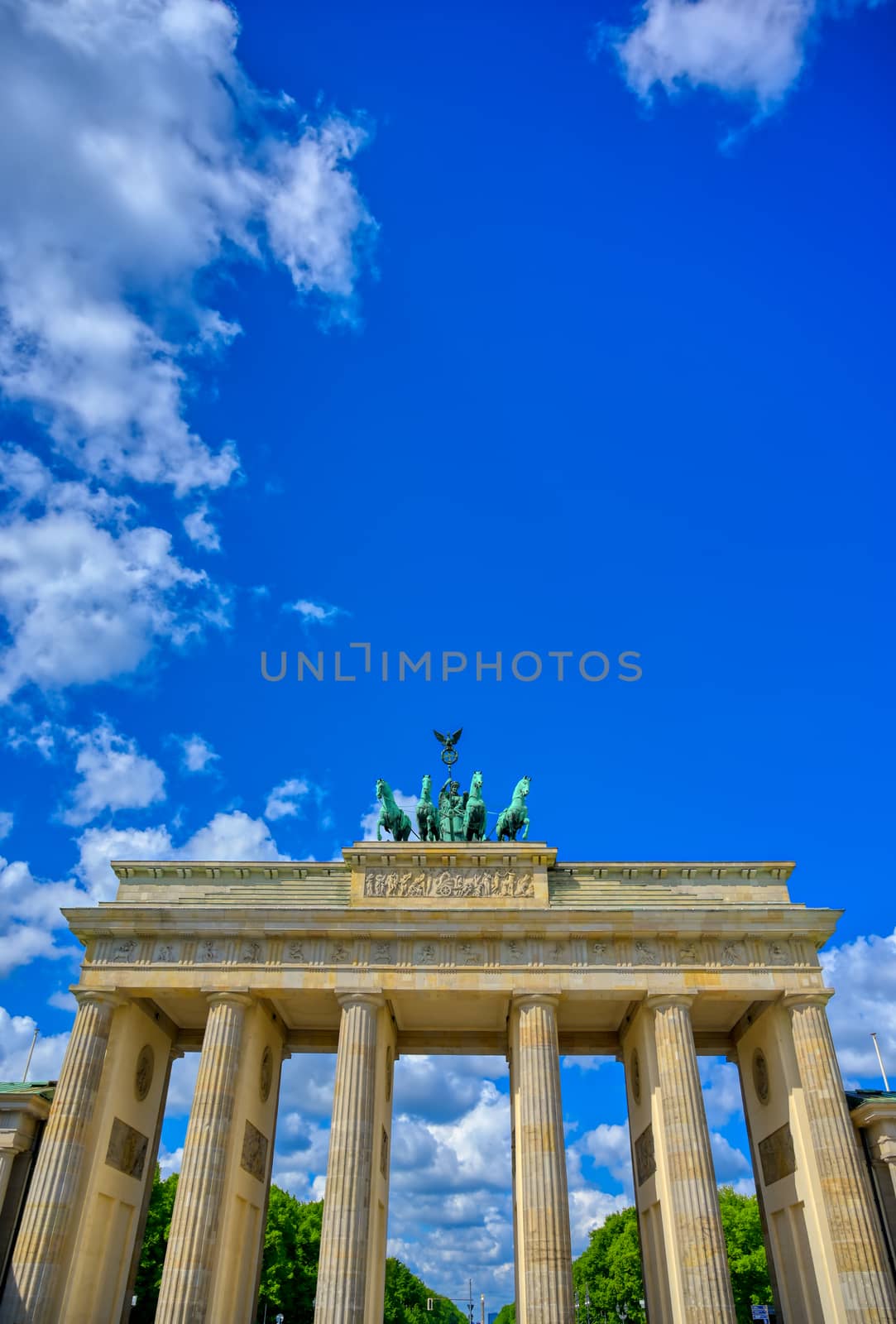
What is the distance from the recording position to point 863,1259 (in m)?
32.0

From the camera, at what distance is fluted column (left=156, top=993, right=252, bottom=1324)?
31875 millimetres

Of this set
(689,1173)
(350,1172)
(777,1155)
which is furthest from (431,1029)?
(777,1155)

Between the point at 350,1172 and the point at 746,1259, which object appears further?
the point at 746,1259

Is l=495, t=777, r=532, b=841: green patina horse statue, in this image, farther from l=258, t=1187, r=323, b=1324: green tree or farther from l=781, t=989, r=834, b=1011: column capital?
l=258, t=1187, r=323, b=1324: green tree

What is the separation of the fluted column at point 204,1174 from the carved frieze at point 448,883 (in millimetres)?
6757

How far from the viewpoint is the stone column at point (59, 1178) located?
3173 centimetres

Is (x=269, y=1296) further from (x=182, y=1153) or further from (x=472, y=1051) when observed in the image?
(x=182, y=1153)

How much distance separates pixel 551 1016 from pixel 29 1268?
19.5 metres

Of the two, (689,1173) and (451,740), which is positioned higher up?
(451,740)

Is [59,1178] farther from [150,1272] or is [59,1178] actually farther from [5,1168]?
[150,1272]

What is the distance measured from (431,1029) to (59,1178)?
636 inches

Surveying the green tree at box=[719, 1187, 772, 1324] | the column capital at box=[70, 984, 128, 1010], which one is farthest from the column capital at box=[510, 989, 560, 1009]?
the green tree at box=[719, 1187, 772, 1324]

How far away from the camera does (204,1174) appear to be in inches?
1331

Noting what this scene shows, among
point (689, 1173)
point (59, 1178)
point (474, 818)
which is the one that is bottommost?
point (59, 1178)
